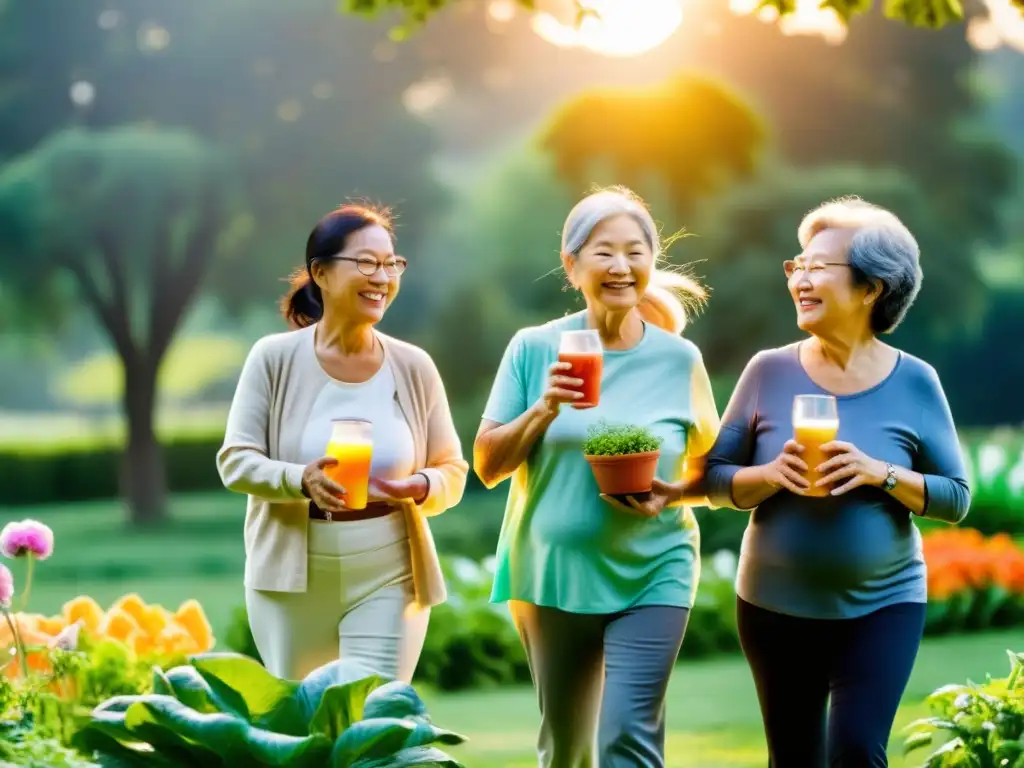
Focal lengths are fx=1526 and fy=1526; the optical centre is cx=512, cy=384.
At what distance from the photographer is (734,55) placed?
15.3 meters

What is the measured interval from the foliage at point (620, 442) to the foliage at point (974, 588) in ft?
18.3

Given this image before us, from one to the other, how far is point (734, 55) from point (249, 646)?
9687mm

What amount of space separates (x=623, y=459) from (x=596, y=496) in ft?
0.74

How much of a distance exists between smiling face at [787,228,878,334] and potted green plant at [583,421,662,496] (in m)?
0.51

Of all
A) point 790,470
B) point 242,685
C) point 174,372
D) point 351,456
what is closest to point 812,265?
point 790,470

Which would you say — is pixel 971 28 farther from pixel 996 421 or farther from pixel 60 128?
pixel 60 128

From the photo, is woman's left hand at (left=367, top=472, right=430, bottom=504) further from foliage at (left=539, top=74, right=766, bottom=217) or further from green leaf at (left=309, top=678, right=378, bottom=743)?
foliage at (left=539, top=74, right=766, bottom=217)

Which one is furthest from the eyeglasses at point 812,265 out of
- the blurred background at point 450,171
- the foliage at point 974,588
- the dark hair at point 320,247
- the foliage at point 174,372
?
the foliage at point 174,372

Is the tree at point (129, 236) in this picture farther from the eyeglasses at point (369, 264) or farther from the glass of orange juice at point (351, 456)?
the glass of orange juice at point (351, 456)

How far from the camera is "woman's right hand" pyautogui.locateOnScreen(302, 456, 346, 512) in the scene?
3822 millimetres

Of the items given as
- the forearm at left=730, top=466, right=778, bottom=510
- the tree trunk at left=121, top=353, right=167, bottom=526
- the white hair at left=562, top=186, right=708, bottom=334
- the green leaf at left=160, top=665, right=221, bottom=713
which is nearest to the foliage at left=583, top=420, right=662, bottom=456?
the forearm at left=730, top=466, right=778, bottom=510

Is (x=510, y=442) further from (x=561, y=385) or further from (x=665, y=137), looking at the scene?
(x=665, y=137)

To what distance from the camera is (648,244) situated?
4.03 meters

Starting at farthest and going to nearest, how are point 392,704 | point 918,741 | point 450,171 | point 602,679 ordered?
point 450,171 < point 918,741 < point 602,679 < point 392,704
